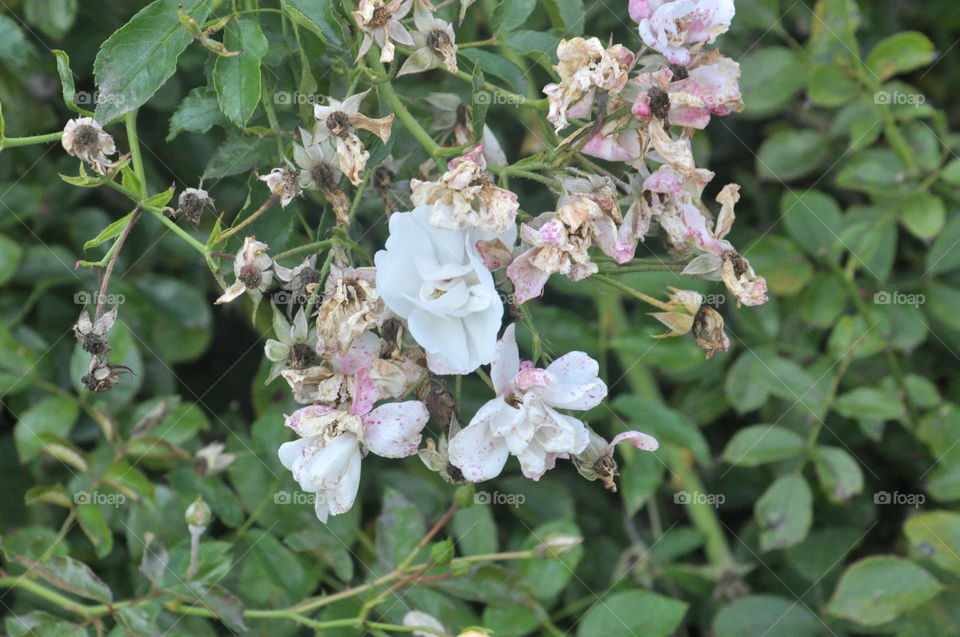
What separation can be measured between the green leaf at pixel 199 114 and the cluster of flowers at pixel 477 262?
0.11 meters

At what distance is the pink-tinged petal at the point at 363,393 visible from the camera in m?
0.71

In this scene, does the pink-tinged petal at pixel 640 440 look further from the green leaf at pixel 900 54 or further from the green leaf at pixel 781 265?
the green leaf at pixel 900 54

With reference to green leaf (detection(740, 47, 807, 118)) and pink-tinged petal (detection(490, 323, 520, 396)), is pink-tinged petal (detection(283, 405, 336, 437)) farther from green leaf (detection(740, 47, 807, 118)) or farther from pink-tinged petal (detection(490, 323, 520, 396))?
green leaf (detection(740, 47, 807, 118))

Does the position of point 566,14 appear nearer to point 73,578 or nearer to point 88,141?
point 88,141

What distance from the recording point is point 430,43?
0.75 meters

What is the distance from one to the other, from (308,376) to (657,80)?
0.33 m

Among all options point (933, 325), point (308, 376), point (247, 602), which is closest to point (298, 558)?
point (247, 602)

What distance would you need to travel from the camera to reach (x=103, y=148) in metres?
0.74

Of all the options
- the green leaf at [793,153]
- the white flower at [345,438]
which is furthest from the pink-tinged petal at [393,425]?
the green leaf at [793,153]

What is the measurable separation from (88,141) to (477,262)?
0.31 metres

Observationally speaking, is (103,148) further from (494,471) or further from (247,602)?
(247,602)

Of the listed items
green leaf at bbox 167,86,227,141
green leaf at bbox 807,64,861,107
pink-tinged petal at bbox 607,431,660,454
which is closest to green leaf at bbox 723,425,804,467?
green leaf at bbox 807,64,861,107

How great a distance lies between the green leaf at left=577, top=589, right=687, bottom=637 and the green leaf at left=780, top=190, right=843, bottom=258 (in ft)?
1.83

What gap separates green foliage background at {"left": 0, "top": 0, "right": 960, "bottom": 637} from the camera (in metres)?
1.13
